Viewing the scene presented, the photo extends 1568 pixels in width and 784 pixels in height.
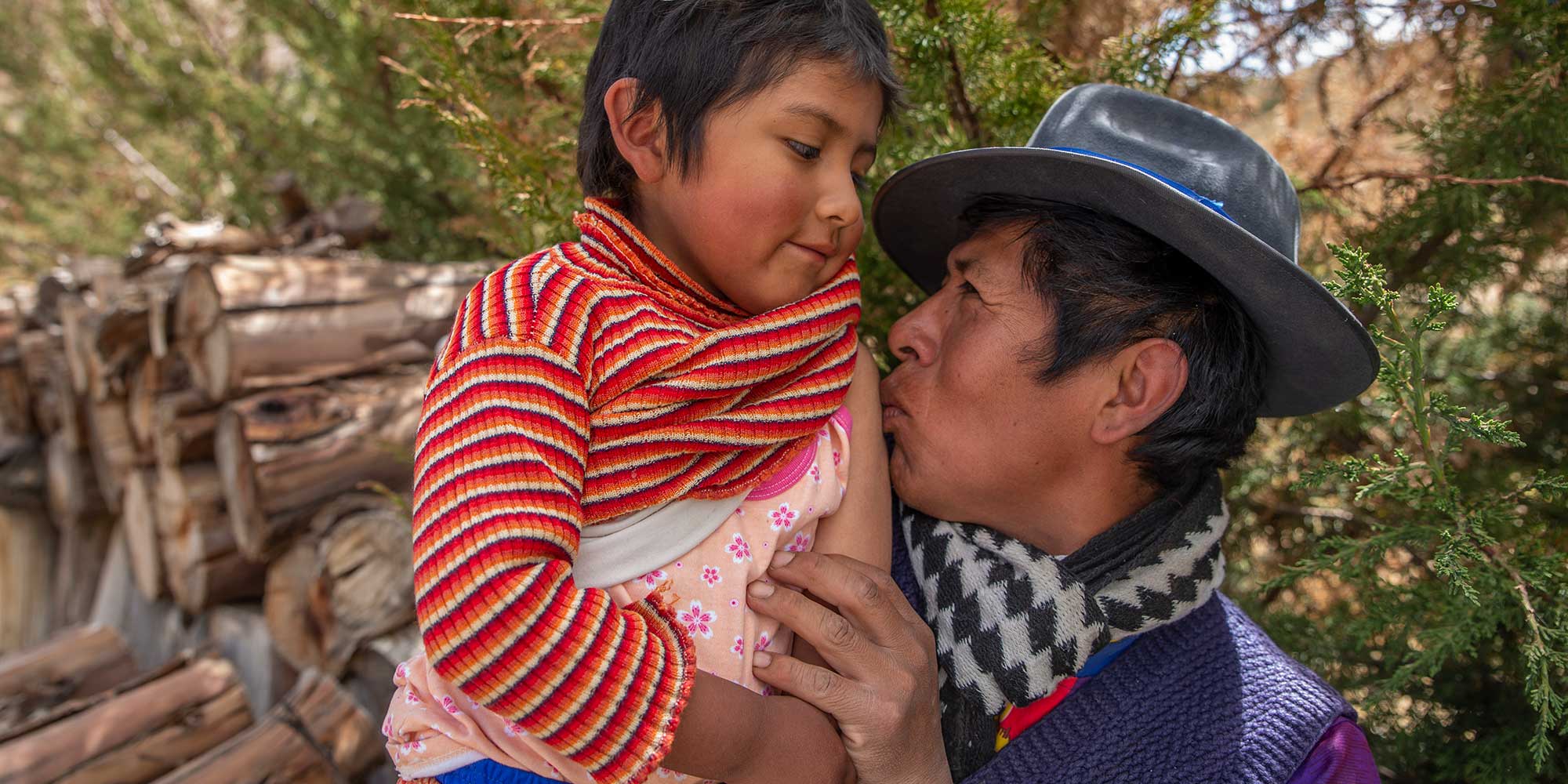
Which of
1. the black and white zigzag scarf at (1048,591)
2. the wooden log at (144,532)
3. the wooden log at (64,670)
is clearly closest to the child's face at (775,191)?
the black and white zigzag scarf at (1048,591)

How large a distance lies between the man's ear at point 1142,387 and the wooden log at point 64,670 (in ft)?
11.2

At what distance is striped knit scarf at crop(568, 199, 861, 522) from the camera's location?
1415mm

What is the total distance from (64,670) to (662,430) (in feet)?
9.95

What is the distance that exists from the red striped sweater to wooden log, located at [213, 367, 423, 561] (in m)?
1.75

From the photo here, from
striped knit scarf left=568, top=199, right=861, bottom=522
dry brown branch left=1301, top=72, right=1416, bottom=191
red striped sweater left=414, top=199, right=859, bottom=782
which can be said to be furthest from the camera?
dry brown branch left=1301, top=72, right=1416, bottom=191

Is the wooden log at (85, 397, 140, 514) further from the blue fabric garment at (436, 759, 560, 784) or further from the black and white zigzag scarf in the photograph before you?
the black and white zigzag scarf

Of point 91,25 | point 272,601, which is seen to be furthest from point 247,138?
point 272,601

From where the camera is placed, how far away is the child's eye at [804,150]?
1.55 metres

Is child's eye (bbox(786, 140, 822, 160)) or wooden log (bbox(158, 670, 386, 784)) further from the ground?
child's eye (bbox(786, 140, 822, 160))

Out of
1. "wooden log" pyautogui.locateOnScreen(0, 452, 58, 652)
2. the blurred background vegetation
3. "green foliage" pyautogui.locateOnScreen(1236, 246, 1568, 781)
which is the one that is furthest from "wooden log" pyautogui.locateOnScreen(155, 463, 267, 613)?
"green foliage" pyautogui.locateOnScreen(1236, 246, 1568, 781)

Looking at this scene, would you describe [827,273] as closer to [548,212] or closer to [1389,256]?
[548,212]

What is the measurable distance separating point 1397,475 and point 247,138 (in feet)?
19.6

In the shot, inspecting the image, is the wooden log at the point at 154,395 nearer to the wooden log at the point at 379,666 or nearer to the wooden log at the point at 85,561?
the wooden log at the point at 379,666

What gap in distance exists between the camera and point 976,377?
5.84ft
